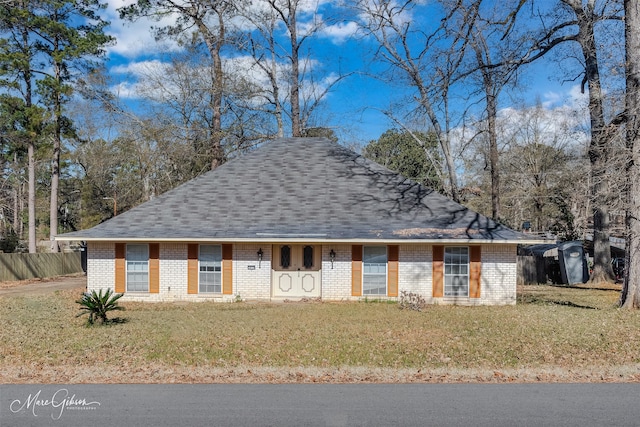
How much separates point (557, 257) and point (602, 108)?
42.2 ft

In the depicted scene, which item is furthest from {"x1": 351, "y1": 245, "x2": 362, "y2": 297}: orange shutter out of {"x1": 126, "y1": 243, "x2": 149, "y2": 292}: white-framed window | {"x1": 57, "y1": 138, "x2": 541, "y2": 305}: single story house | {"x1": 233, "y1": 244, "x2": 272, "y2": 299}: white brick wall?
{"x1": 126, "y1": 243, "x2": 149, "y2": 292}: white-framed window

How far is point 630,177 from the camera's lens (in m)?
15.1

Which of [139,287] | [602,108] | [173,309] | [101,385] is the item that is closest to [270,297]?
[173,309]

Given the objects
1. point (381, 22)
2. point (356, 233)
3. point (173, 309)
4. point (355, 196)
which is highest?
point (381, 22)

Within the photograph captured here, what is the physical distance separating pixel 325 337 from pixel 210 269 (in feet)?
25.2

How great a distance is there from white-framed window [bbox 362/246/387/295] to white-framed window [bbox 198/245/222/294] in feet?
15.9

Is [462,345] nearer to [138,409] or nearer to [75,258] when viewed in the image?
[138,409]

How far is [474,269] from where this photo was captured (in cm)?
1798

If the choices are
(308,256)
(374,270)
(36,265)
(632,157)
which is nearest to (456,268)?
(374,270)

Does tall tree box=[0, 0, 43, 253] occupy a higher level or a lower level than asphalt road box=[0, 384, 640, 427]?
higher

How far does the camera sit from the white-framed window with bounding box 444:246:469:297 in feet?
59.0

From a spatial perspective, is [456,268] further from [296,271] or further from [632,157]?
[632,157]

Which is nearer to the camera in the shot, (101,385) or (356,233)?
(101,385)

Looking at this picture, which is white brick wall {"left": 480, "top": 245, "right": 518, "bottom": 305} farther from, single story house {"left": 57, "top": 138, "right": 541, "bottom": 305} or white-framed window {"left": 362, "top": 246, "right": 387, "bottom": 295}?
white-framed window {"left": 362, "top": 246, "right": 387, "bottom": 295}
